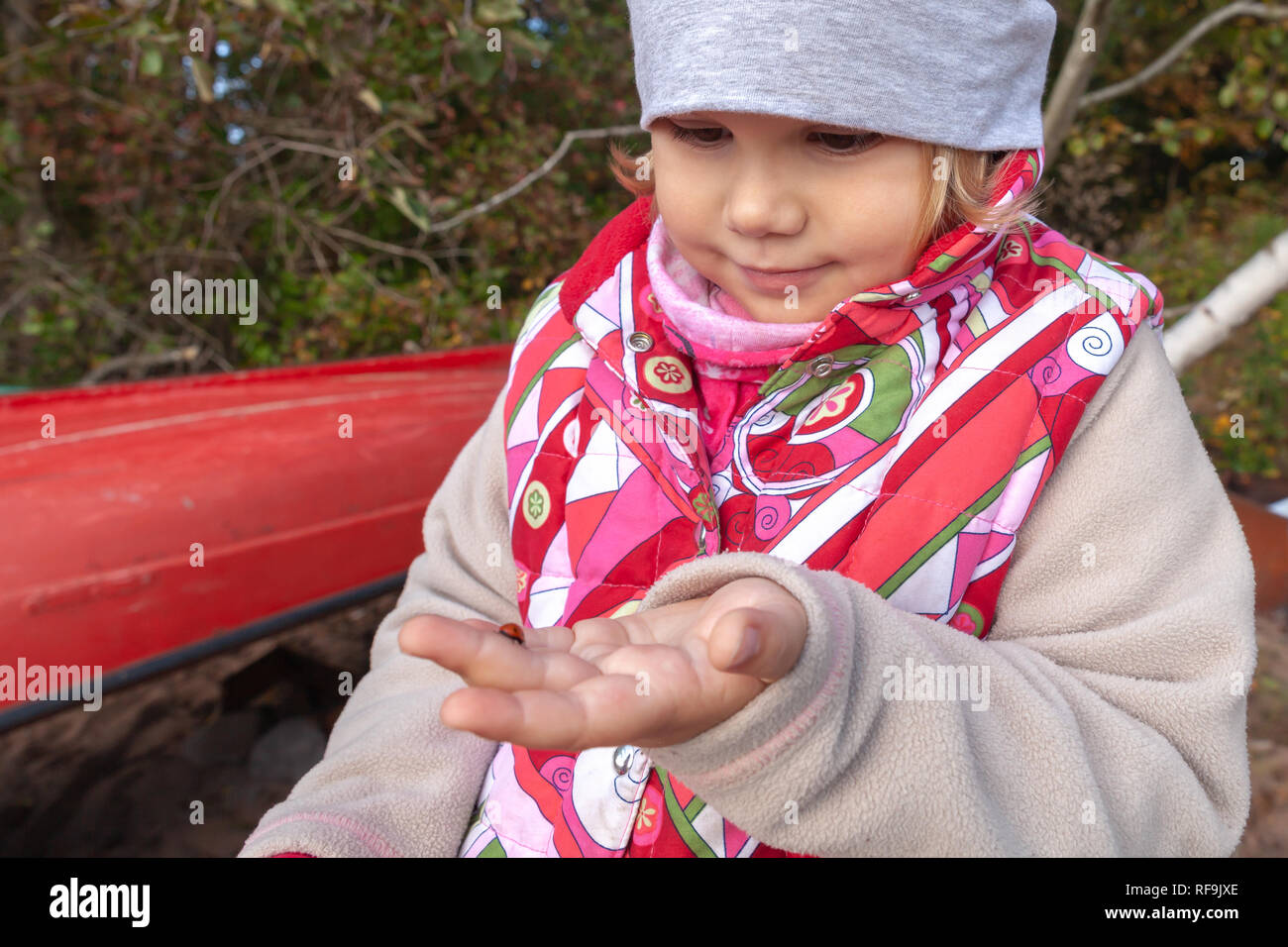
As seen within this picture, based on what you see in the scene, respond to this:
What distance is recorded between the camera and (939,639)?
3.01 feet

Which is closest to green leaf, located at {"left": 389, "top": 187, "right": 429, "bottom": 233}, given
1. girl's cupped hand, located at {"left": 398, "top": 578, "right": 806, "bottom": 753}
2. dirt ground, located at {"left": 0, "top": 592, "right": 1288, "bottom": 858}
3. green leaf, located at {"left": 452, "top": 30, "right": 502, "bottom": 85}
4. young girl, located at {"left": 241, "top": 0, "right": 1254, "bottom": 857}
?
green leaf, located at {"left": 452, "top": 30, "right": 502, "bottom": 85}

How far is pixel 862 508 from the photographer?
1.10 m

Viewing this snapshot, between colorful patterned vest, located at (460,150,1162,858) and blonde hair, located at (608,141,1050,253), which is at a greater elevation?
blonde hair, located at (608,141,1050,253)

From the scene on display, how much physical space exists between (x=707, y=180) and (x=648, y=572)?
0.47m

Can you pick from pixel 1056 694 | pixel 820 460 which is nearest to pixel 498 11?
pixel 820 460

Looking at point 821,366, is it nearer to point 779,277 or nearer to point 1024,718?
point 779,277

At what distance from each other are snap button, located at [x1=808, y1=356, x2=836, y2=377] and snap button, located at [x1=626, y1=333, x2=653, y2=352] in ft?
0.73

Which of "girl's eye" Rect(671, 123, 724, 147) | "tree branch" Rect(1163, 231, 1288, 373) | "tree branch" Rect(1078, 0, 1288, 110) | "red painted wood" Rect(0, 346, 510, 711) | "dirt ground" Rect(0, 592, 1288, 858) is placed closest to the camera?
"girl's eye" Rect(671, 123, 724, 147)

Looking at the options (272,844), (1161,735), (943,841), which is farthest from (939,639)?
(272,844)

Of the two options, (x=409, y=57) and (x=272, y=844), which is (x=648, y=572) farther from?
(x=409, y=57)

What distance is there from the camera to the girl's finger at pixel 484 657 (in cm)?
70

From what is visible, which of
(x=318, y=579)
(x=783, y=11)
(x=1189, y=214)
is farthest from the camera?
(x=1189, y=214)

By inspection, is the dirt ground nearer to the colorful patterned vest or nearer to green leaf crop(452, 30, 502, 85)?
the colorful patterned vest

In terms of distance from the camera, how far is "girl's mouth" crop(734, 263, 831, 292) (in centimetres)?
110
